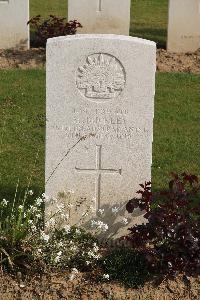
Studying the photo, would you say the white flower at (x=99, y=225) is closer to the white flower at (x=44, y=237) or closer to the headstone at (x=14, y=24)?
the white flower at (x=44, y=237)

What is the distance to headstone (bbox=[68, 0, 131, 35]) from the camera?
12414 millimetres

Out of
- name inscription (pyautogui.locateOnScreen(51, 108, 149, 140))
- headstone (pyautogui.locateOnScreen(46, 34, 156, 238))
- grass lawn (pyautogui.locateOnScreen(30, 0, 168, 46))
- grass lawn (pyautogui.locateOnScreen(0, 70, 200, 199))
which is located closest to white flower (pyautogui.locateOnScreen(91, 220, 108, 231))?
headstone (pyautogui.locateOnScreen(46, 34, 156, 238))

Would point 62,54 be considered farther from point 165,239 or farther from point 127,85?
point 165,239

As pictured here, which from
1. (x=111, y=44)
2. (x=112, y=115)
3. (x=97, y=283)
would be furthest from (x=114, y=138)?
(x=97, y=283)

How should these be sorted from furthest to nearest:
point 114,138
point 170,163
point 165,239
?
point 170,163, point 114,138, point 165,239

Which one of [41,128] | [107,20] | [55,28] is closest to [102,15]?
[107,20]

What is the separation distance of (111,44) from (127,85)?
33 cm

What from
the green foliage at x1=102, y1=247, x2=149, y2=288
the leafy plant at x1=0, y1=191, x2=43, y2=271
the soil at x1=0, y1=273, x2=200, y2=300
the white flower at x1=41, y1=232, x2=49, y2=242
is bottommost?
the soil at x1=0, y1=273, x2=200, y2=300

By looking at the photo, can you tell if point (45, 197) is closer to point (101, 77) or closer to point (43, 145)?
point (101, 77)

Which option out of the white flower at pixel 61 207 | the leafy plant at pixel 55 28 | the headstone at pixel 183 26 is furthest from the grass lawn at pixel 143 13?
the white flower at pixel 61 207

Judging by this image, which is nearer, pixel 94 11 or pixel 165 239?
pixel 165 239

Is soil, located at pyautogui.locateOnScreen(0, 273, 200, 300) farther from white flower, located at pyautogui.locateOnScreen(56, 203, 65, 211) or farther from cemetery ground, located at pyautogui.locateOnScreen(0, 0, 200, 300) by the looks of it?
white flower, located at pyautogui.locateOnScreen(56, 203, 65, 211)

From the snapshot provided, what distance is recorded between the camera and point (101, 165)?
19.4 ft

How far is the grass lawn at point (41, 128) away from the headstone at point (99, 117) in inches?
25.7
